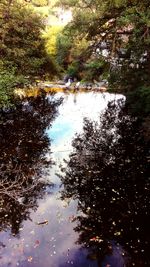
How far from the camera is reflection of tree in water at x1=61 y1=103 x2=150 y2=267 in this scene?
11422 millimetres

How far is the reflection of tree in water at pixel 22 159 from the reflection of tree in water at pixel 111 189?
1552 millimetres

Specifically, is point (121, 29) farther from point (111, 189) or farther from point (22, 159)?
point (111, 189)

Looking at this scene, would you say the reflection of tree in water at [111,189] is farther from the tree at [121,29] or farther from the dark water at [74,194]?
the tree at [121,29]

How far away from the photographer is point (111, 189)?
14.6 meters

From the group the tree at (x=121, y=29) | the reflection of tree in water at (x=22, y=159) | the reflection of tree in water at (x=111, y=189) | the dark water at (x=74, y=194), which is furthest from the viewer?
the tree at (x=121, y=29)

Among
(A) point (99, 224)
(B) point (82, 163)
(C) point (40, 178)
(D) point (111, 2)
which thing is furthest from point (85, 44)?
(A) point (99, 224)

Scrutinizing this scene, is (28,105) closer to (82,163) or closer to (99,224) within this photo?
(82,163)

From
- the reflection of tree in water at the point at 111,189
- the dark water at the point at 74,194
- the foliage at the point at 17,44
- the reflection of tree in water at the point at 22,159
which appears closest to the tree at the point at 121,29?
the reflection of tree in water at the point at 111,189

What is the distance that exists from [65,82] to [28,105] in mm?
16045

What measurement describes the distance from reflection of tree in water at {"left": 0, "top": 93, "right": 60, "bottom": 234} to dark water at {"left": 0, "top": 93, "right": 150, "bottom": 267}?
4cm

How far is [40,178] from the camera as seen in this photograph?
16.0 metres

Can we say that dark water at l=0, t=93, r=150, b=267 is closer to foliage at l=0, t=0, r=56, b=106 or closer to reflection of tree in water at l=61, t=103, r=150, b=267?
reflection of tree in water at l=61, t=103, r=150, b=267

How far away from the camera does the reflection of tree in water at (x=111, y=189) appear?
11.4 meters

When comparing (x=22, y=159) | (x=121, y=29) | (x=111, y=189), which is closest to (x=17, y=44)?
(x=121, y=29)
